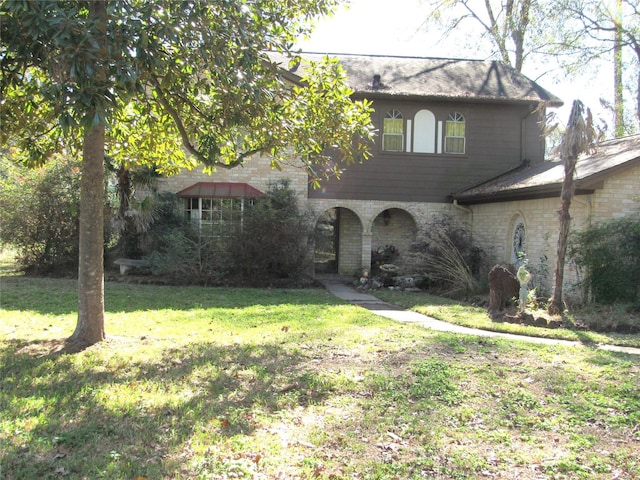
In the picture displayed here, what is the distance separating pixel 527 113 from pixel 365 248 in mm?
7213

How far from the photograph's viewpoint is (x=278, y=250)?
529 inches

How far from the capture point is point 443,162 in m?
16.4

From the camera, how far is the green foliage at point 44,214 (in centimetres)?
1373

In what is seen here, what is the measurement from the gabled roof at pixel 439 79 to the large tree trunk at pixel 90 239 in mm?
10248

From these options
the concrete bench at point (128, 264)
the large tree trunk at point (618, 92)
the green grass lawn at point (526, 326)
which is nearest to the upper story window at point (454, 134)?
the green grass lawn at point (526, 326)

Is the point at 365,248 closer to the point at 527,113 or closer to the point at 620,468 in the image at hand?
the point at 527,113

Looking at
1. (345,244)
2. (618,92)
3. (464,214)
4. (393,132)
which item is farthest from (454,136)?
(618,92)

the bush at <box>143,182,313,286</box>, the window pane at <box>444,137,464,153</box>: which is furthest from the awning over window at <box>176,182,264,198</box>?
the window pane at <box>444,137,464,153</box>

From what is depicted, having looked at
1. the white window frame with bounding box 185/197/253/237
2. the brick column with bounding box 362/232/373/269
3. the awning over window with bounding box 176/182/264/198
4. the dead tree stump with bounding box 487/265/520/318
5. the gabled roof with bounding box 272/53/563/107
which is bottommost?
the dead tree stump with bounding box 487/265/520/318

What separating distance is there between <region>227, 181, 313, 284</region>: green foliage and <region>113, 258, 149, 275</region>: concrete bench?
2.51 m

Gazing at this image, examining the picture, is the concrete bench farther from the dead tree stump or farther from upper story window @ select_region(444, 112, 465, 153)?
upper story window @ select_region(444, 112, 465, 153)

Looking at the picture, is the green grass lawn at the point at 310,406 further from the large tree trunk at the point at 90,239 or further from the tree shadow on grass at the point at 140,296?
the tree shadow on grass at the point at 140,296

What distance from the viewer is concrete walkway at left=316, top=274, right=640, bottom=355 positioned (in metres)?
7.32

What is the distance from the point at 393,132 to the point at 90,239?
1205cm
